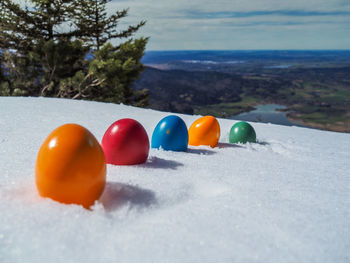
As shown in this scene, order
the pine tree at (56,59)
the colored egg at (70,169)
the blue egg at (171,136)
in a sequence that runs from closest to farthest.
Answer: the colored egg at (70,169) → the blue egg at (171,136) → the pine tree at (56,59)

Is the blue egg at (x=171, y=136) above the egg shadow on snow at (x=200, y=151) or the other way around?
above

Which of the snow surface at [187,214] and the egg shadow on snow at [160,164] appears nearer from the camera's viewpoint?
the snow surface at [187,214]

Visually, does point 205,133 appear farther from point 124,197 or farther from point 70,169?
point 70,169

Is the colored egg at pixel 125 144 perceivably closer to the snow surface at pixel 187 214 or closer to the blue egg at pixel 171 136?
the snow surface at pixel 187 214

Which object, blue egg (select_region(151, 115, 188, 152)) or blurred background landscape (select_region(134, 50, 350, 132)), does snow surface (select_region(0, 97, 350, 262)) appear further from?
blurred background landscape (select_region(134, 50, 350, 132))

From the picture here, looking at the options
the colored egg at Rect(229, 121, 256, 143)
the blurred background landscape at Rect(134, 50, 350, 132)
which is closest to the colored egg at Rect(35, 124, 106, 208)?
the colored egg at Rect(229, 121, 256, 143)

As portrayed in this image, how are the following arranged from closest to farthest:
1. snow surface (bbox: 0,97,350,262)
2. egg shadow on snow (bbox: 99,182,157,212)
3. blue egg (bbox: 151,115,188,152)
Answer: snow surface (bbox: 0,97,350,262), egg shadow on snow (bbox: 99,182,157,212), blue egg (bbox: 151,115,188,152)

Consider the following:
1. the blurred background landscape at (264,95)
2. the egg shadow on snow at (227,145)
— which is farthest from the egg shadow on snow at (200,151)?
the blurred background landscape at (264,95)
